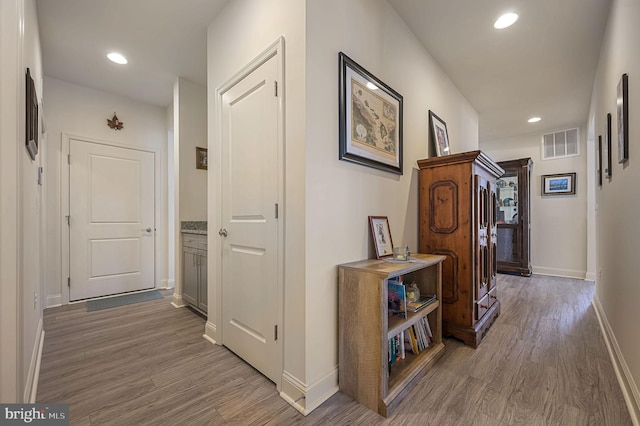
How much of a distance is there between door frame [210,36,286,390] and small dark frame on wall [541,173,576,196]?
5.43m

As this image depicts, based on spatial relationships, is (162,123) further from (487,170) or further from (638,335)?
(638,335)

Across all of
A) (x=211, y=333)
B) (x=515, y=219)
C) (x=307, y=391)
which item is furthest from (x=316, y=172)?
(x=515, y=219)

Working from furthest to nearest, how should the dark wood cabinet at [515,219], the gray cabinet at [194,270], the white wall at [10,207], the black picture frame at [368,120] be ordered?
the dark wood cabinet at [515,219] → the gray cabinet at [194,270] → the black picture frame at [368,120] → the white wall at [10,207]

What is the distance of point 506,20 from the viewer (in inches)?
90.3

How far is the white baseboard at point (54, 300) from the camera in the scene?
3.13 metres

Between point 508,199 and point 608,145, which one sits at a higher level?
point 608,145

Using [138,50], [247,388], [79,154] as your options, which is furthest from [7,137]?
[79,154]

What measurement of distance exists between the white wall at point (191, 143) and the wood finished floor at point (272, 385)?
1344 mm

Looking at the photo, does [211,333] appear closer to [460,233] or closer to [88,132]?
[460,233]

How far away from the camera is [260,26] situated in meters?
1.79

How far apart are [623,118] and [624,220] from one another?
64 centimetres

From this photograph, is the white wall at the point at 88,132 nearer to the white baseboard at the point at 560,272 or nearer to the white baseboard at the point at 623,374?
the white baseboard at the point at 623,374

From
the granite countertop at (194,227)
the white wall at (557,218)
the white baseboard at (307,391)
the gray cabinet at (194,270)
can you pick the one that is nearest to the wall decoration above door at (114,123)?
the granite countertop at (194,227)

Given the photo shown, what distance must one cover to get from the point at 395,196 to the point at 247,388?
169 centimetres
